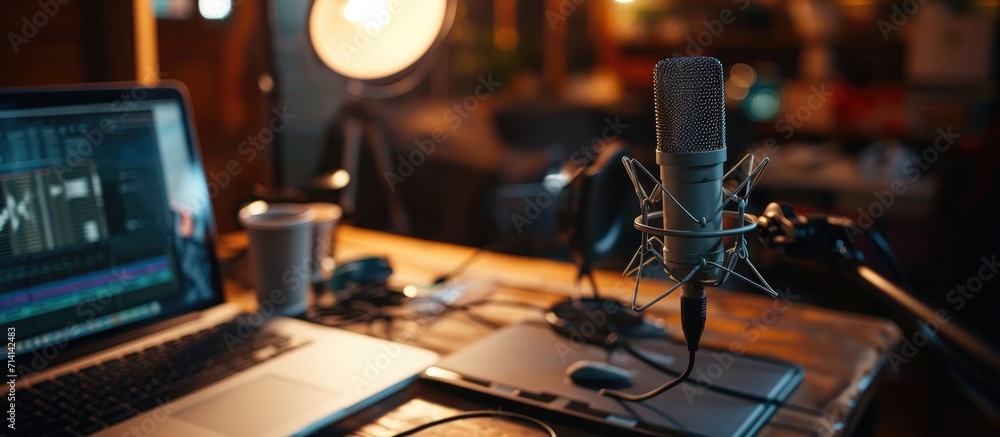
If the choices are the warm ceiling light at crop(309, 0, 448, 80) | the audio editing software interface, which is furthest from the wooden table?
the warm ceiling light at crop(309, 0, 448, 80)

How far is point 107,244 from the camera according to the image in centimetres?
94

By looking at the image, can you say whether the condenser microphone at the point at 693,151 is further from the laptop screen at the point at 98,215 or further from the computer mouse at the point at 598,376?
the laptop screen at the point at 98,215

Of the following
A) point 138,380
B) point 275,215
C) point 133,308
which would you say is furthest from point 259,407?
point 275,215

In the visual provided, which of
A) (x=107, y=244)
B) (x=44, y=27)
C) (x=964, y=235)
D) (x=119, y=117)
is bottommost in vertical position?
(x=964, y=235)

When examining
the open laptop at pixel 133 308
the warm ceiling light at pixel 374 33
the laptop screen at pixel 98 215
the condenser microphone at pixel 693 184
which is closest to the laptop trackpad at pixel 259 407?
the open laptop at pixel 133 308

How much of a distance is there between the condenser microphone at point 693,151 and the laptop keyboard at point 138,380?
0.55m

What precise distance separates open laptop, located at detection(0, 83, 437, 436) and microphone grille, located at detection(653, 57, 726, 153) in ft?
1.44

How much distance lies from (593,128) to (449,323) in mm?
3000

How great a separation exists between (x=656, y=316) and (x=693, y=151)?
1.86 ft

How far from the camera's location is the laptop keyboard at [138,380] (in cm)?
77

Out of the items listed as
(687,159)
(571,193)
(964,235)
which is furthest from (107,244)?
(964,235)

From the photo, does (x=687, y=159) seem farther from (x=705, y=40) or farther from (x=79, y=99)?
(x=705, y=40)

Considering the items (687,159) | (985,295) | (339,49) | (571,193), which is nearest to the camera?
(687,159)

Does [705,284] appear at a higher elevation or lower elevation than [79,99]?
lower
